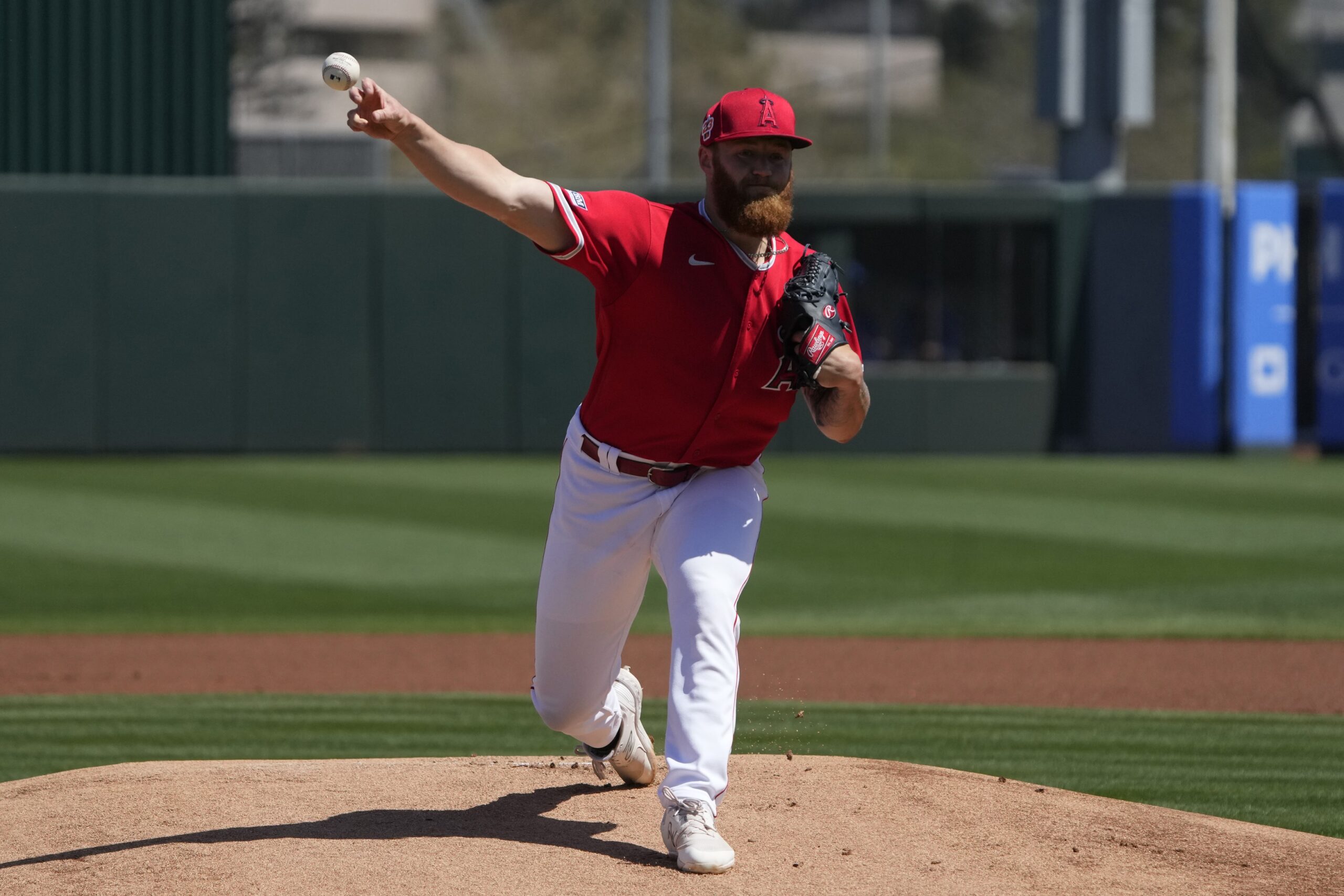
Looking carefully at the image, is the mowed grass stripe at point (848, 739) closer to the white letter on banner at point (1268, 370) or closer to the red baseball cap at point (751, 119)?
the red baseball cap at point (751, 119)

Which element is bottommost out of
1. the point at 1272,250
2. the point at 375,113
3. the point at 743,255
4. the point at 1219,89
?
the point at 743,255

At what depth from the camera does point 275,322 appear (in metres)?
17.4

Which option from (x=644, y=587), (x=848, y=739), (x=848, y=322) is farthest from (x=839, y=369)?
(x=848, y=739)

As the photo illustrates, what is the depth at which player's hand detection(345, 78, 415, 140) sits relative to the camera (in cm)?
384

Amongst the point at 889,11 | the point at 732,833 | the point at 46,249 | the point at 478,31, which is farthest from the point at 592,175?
the point at 732,833

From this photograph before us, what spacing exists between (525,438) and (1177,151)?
34.9 metres

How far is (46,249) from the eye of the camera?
672 inches

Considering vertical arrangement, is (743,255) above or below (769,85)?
below

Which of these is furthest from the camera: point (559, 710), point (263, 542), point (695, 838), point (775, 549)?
point (263, 542)

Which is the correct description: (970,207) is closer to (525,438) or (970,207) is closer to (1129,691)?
(525,438)

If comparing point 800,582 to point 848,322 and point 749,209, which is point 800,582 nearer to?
point 848,322

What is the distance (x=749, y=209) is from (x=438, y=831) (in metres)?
1.79

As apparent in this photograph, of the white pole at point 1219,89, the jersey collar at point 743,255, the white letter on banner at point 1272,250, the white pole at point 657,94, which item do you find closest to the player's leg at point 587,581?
the jersey collar at point 743,255

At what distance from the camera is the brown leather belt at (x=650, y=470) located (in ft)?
14.4
